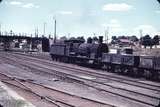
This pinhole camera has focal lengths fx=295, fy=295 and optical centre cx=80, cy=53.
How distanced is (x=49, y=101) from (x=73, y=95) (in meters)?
2.02

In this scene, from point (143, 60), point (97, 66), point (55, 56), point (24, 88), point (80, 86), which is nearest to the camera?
point (24, 88)

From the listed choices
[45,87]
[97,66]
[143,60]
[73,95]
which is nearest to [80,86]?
[45,87]

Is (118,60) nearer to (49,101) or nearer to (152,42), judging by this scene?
(49,101)

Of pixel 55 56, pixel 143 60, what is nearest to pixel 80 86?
pixel 143 60

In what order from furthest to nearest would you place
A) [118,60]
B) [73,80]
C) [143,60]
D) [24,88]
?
[118,60], [143,60], [73,80], [24,88]

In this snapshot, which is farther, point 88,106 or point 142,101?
point 142,101

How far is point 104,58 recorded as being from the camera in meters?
29.5

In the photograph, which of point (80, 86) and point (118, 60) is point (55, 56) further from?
point (80, 86)

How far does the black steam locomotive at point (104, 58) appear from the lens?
78.2ft

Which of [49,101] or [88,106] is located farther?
[49,101]

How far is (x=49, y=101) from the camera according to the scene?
12.9 metres

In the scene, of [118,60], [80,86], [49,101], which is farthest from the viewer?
[118,60]

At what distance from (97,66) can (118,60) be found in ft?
18.8

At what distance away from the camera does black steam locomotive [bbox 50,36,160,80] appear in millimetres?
23844
